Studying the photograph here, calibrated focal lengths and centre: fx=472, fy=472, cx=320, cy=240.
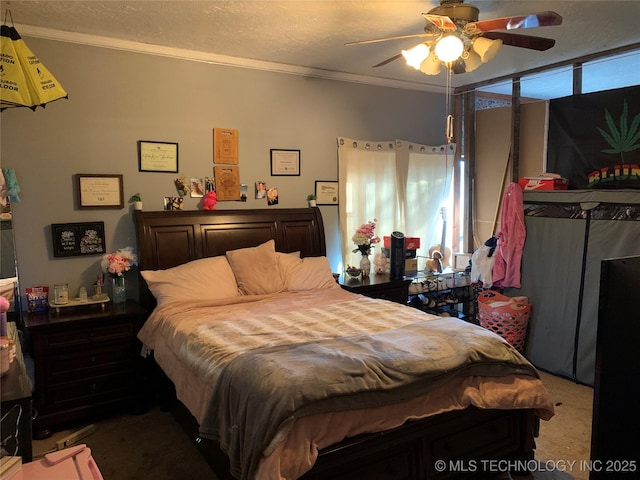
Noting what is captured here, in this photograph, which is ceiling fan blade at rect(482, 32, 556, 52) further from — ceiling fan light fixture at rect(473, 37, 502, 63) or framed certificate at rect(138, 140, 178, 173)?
framed certificate at rect(138, 140, 178, 173)

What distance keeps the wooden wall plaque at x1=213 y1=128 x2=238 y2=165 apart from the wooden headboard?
436mm

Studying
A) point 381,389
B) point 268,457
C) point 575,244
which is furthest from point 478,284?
point 268,457

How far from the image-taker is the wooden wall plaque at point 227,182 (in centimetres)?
386

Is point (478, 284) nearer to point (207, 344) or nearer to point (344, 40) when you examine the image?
point (344, 40)

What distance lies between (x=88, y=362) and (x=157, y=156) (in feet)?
5.11

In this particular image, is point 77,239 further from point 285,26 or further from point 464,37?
point 464,37

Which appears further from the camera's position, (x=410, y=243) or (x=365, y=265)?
(x=410, y=243)

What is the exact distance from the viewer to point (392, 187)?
477 cm

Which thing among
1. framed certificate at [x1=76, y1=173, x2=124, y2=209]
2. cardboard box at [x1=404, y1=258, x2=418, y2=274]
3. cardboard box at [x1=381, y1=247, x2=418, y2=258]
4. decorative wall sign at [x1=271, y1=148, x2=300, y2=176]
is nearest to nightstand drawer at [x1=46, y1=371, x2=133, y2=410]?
framed certificate at [x1=76, y1=173, x2=124, y2=209]

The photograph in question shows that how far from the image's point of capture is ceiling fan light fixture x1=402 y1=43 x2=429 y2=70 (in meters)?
2.66

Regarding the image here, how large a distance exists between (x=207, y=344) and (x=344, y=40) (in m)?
2.34

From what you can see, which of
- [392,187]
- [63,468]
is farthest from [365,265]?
[63,468]

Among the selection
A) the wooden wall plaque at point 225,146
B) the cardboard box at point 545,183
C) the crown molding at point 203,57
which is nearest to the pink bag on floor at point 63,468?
the wooden wall plaque at point 225,146

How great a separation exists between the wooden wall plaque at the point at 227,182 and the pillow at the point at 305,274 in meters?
0.69
